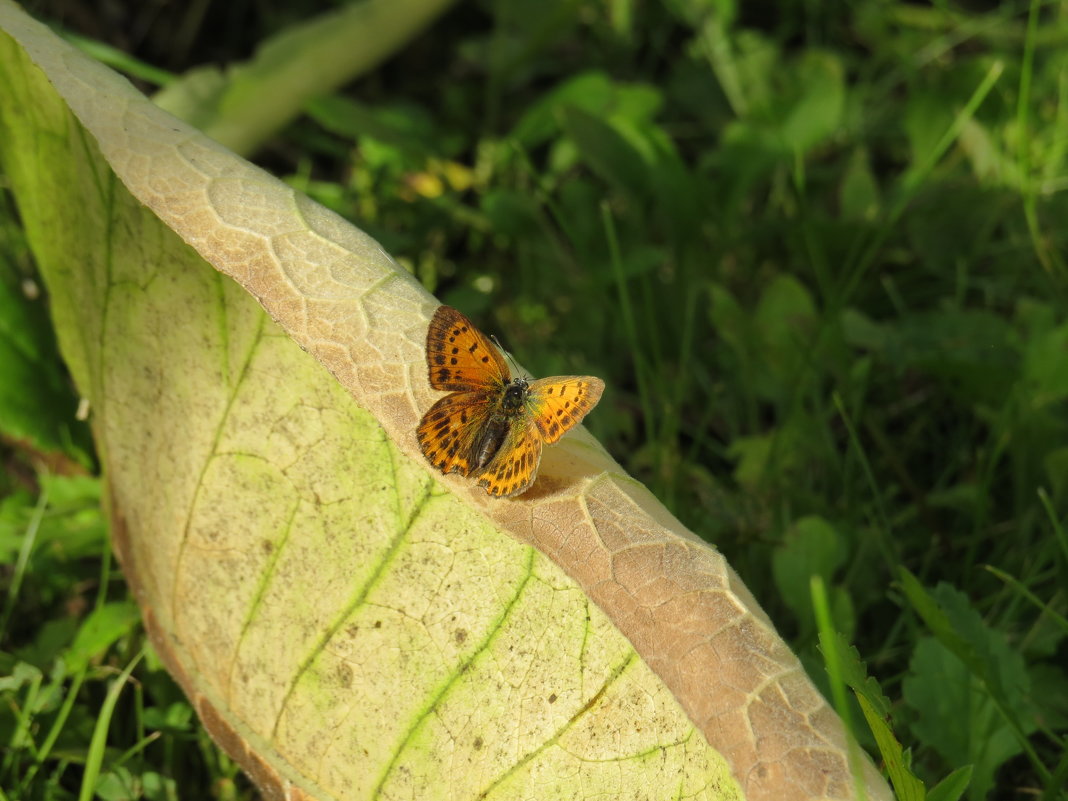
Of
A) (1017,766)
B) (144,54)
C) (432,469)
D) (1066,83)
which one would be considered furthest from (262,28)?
(1017,766)

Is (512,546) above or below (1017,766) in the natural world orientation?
above

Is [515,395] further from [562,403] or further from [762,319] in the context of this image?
[762,319]

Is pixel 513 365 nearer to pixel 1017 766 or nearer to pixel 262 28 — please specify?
pixel 1017 766

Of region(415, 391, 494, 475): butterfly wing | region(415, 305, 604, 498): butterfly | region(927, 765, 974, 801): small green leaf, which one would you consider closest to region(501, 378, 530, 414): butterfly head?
region(415, 305, 604, 498): butterfly

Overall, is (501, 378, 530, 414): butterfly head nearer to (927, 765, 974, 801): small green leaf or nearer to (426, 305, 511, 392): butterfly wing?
(426, 305, 511, 392): butterfly wing

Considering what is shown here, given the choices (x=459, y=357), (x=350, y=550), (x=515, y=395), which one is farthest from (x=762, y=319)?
(x=350, y=550)
